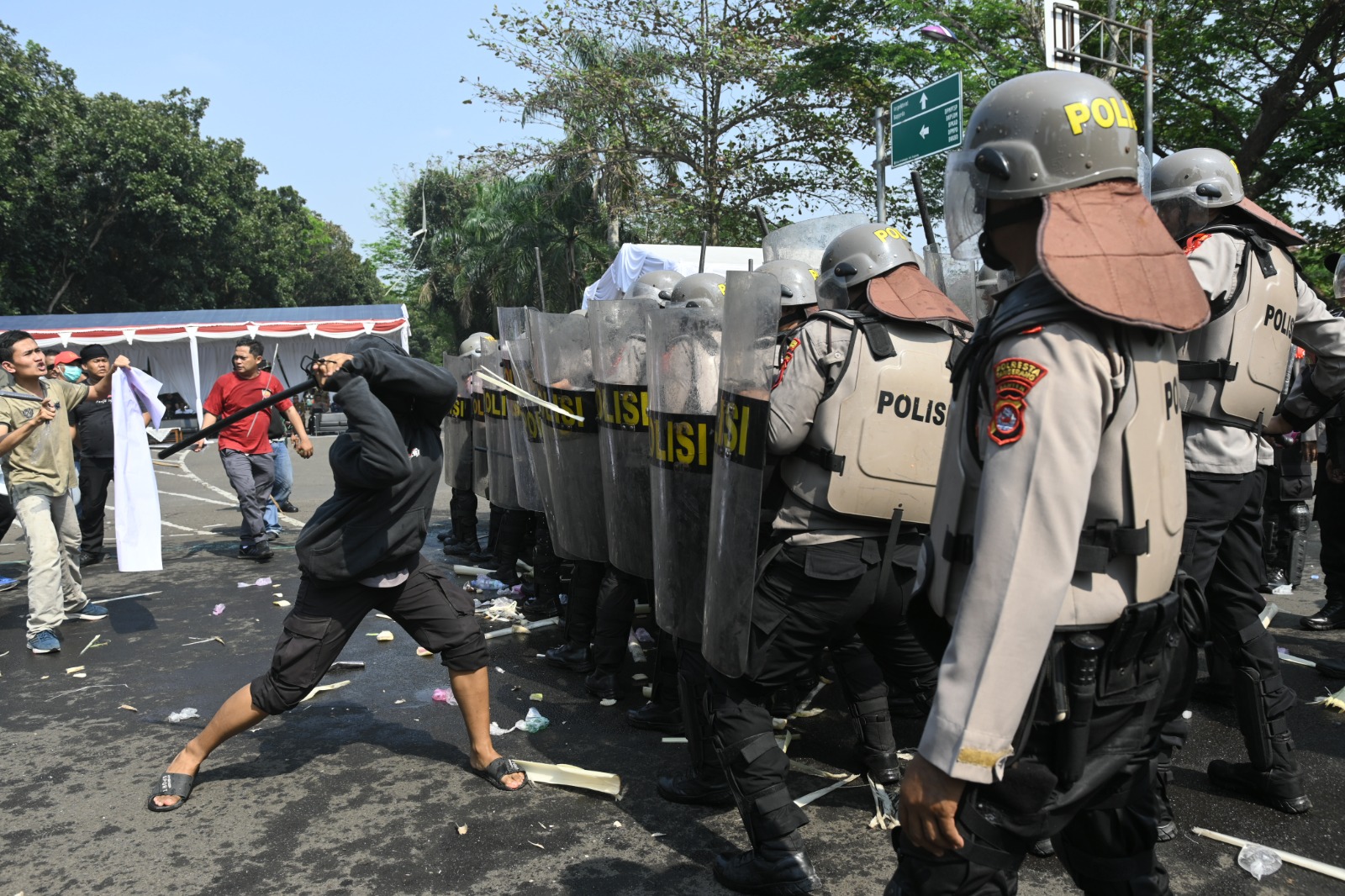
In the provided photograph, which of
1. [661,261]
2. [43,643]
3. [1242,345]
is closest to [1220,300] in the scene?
[1242,345]

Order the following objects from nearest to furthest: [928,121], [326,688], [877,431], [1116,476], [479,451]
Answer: [1116,476], [877,431], [326,688], [479,451], [928,121]

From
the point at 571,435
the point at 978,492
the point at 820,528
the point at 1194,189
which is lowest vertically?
the point at 820,528

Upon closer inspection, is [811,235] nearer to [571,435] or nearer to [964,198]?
[571,435]

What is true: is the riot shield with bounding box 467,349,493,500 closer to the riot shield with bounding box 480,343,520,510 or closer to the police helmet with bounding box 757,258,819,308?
the riot shield with bounding box 480,343,520,510

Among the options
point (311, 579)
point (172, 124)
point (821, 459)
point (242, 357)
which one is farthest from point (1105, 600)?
point (172, 124)

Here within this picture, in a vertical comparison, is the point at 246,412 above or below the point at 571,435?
above

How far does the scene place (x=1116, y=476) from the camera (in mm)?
1674

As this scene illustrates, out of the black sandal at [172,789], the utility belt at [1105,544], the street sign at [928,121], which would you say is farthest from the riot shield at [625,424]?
the street sign at [928,121]

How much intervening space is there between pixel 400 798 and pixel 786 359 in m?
2.23

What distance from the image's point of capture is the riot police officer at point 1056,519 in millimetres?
1576

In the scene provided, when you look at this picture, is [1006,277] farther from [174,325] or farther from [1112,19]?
[174,325]

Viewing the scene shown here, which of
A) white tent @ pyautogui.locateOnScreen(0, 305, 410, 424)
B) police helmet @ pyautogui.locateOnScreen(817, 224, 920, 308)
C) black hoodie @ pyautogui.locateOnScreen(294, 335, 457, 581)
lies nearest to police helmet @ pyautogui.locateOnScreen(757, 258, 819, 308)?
police helmet @ pyautogui.locateOnScreen(817, 224, 920, 308)

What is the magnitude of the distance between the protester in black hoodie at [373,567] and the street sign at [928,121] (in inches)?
259

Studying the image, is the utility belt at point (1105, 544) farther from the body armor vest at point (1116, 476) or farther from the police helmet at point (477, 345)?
the police helmet at point (477, 345)
